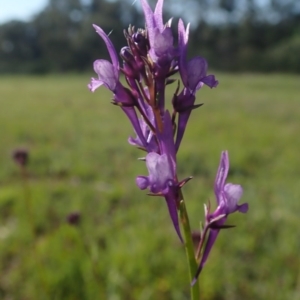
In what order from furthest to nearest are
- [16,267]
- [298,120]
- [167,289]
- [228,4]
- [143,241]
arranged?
1. [228,4]
2. [298,120]
3. [143,241]
4. [16,267]
5. [167,289]

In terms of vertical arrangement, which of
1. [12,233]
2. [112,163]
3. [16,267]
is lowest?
[16,267]

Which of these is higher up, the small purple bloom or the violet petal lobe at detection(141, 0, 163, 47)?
the violet petal lobe at detection(141, 0, 163, 47)

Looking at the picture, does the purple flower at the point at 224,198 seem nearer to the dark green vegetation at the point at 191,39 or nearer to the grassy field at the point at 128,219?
the grassy field at the point at 128,219

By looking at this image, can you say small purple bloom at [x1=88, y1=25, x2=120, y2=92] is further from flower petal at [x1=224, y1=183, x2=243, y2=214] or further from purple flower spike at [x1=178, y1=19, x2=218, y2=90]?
flower petal at [x1=224, y1=183, x2=243, y2=214]

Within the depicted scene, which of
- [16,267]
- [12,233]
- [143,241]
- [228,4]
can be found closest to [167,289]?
[143,241]

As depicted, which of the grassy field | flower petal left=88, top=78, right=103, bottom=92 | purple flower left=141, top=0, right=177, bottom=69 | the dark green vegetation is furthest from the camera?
the dark green vegetation

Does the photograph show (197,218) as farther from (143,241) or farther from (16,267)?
(16,267)

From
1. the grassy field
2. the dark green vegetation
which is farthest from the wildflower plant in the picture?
the dark green vegetation
